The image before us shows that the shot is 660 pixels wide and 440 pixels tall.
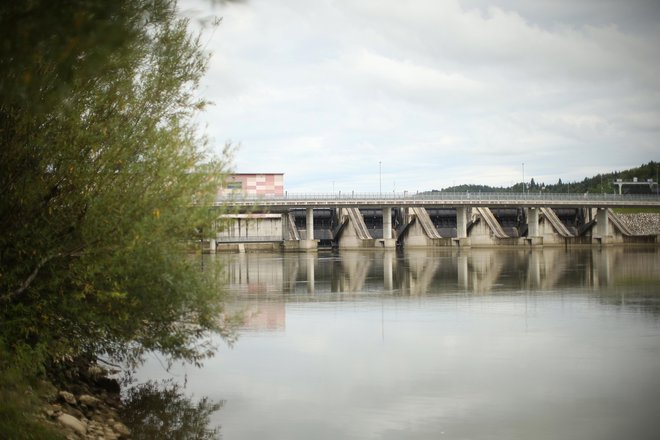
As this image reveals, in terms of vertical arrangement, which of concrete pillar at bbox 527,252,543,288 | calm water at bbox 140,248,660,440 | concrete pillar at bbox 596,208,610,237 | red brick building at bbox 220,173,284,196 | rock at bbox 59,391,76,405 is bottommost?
concrete pillar at bbox 527,252,543,288

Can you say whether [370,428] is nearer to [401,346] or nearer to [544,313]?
[401,346]

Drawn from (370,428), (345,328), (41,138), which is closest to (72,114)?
(41,138)

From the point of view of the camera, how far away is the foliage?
42.9 feet

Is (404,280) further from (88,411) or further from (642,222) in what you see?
(642,222)

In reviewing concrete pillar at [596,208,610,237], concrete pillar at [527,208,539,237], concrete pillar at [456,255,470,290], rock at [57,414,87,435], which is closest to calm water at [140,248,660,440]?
rock at [57,414,87,435]

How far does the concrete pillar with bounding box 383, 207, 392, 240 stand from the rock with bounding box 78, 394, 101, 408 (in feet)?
301

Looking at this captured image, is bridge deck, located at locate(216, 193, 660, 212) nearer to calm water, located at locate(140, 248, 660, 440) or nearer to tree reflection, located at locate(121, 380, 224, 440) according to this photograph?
calm water, located at locate(140, 248, 660, 440)

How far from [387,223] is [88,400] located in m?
92.2

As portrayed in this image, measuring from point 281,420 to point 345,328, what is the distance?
39.7 ft

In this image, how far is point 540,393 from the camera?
17031mm

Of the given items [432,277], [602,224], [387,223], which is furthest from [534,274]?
[602,224]

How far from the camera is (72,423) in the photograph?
12.8 m

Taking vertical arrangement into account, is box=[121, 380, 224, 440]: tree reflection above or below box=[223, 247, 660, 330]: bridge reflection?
above

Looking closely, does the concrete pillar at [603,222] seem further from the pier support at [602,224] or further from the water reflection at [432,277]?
the water reflection at [432,277]
